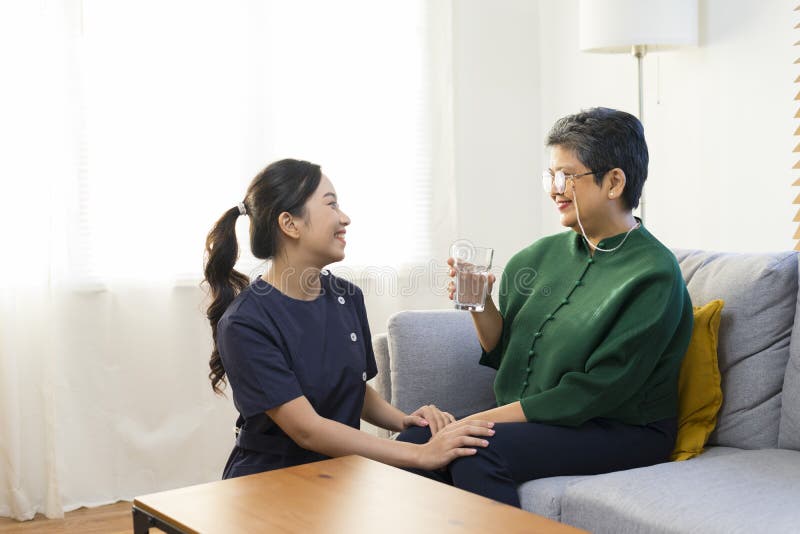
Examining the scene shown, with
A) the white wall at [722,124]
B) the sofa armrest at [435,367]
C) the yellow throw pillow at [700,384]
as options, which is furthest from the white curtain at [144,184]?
the yellow throw pillow at [700,384]

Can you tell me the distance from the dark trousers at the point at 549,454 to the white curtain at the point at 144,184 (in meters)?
1.62

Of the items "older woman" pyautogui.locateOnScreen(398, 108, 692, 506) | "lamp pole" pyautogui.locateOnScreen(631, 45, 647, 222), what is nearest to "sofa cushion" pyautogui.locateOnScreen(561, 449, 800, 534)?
"older woman" pyautogui.locateOnScreen(398, 108, 692, 506)

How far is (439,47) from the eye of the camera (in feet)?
12.6

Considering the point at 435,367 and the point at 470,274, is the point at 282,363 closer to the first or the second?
the point at 470,274

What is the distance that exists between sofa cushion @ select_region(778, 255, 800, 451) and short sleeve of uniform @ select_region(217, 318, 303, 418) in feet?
3.60

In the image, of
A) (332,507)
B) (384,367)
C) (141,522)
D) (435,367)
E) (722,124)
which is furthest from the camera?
(722,124)

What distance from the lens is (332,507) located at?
138 cm

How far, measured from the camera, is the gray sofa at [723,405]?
165cm

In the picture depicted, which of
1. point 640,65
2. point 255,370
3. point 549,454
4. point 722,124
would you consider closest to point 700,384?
point 549,454

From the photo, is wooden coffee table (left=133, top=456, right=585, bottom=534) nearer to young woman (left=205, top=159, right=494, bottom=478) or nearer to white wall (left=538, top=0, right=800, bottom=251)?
young woman (left=205, top=159, right=494, bottom=478)

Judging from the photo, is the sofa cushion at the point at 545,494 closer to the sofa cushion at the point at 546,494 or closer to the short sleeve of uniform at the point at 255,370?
the sofa cushion at the point at 546,494

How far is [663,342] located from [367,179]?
202 cm

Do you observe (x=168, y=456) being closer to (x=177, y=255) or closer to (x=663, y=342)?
(x=177, y=255)

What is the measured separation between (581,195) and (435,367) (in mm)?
596
